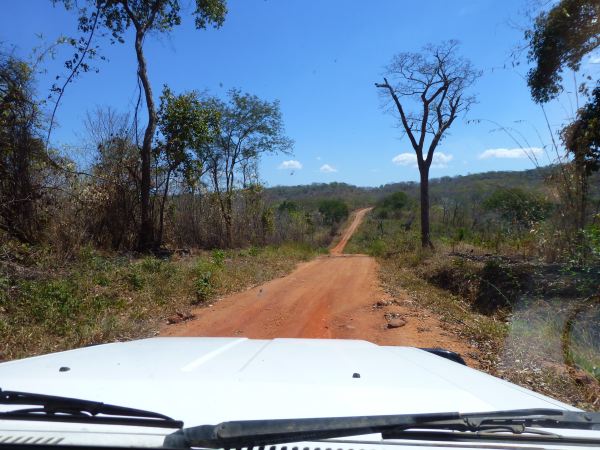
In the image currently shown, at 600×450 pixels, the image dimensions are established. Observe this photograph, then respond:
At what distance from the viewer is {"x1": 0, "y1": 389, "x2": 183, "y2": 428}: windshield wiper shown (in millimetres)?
1799

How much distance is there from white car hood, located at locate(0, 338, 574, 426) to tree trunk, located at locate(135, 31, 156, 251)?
1255cm

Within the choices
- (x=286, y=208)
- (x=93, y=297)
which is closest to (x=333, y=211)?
(x=286, y=208)

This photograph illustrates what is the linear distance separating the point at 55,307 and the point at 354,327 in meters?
4.57

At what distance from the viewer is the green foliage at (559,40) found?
10275mm

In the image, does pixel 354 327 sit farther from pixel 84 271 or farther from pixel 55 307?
pixel 84 271

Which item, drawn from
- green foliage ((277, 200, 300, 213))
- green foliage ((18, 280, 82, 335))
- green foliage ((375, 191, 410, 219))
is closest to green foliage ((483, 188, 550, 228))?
green foliage ((18, 280, 82, 335))

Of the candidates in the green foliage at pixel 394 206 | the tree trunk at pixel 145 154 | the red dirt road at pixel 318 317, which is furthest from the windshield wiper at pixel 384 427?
the green foliage at pixel 394 206

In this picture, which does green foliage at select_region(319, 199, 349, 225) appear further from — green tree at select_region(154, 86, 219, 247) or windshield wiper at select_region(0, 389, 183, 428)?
windshield wiper at select_region(0, 389, 183, 428)

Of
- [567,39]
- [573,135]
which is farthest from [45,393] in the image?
[567,39]

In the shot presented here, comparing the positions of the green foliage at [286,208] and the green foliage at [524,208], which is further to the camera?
the green foliage at [286,208]

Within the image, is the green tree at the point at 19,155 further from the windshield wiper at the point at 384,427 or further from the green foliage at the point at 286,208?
the green foliage at the point at 286,208

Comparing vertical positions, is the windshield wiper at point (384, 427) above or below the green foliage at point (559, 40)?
below

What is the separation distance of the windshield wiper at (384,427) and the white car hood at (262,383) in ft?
0.53

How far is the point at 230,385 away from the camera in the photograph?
2.23 meters
